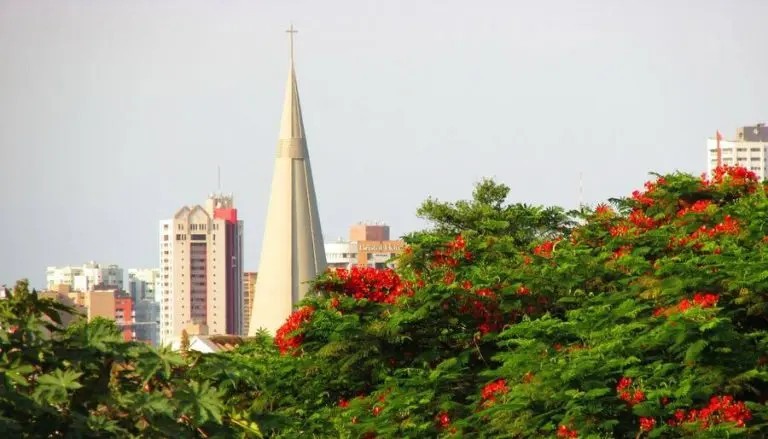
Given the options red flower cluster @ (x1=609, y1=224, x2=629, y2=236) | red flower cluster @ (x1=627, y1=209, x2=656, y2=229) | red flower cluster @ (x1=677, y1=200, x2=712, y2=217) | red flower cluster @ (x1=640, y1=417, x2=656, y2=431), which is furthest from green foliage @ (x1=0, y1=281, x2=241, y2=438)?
red flower cluster @ (x1=627, y1=209, x2=656, y2=229)

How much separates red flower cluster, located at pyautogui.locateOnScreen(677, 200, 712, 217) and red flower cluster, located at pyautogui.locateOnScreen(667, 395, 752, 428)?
22.4 ft

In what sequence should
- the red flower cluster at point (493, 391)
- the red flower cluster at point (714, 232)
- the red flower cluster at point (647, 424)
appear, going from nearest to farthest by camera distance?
the red flower cluster at point (647, 424) < the red flower cluster at point (493, 391) < the red flower cluster at point (714, 232)

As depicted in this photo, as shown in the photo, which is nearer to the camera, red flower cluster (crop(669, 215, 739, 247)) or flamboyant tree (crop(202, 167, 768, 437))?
flamboyant tree (crop(202, 167, 768, 437))

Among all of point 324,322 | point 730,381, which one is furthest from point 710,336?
point 324,322

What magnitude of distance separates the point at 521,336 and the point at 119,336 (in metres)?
11.7

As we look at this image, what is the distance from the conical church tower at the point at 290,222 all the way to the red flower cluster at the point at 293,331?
4404 inches

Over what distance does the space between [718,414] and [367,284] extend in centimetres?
806

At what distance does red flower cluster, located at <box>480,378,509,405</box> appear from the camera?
2220cm

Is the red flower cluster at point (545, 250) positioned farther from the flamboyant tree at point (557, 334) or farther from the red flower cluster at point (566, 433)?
the red flower cluster at point (566, 433)

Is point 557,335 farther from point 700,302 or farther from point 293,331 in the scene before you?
point 293,331

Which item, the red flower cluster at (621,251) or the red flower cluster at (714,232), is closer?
the red flower cluster at (714,232)

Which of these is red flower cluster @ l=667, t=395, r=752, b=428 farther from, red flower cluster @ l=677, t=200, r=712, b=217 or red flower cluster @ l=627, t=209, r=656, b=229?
red flower cluster @ l=627, t=209, r=656, b=229

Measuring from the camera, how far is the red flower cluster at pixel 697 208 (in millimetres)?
26984

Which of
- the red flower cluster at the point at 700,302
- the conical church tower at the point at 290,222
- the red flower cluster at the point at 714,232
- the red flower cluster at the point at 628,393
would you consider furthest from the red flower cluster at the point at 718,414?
the conical church tower at the point at 290,222
